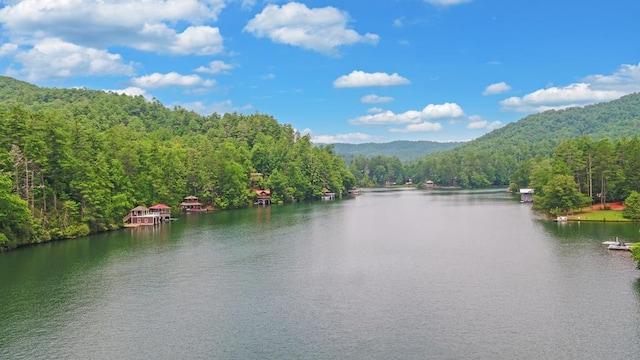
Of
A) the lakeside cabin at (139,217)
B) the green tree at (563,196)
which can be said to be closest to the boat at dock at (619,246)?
the green tree at (563,196)

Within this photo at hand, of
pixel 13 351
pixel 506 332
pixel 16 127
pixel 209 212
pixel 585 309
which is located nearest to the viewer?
pixel 13 351

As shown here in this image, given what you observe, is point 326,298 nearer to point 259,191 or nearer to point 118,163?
point 118,163

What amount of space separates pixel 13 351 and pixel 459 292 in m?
26.6

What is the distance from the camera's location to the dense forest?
6078cm

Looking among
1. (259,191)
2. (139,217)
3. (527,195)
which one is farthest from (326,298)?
(527,195)

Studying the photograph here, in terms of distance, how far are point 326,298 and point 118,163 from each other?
5413cm

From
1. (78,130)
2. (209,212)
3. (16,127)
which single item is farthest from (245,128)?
(16,127)

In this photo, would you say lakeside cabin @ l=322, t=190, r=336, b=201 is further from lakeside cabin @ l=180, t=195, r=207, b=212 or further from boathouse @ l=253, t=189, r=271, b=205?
lakeside cabin @ l=180, t=195, r=207, b=212

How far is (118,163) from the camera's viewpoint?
3115 inches

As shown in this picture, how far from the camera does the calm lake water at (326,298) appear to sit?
26.9m

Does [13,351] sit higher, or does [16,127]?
[16,127]

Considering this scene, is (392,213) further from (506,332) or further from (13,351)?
(13,351)

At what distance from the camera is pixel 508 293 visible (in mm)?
36031

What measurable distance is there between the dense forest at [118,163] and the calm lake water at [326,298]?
5.12 metres
